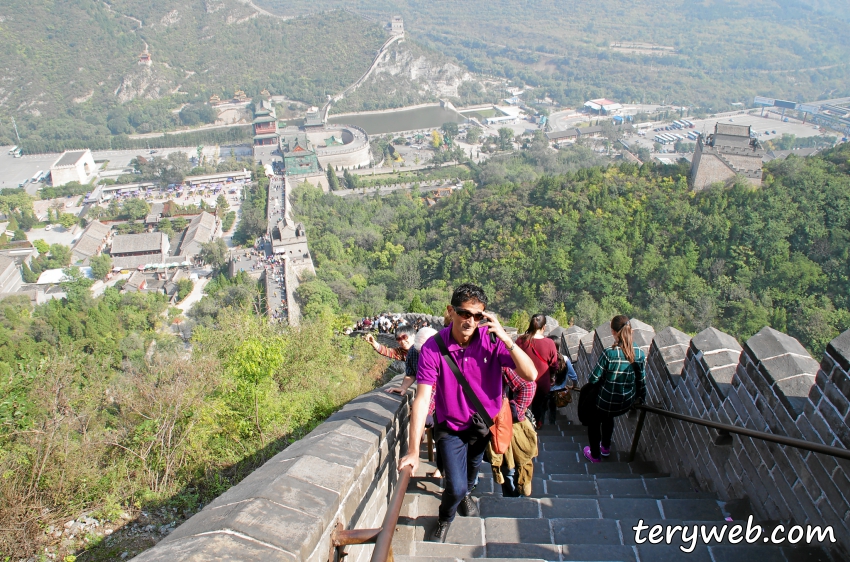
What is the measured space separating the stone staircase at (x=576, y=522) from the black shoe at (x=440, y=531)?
0.04 metres

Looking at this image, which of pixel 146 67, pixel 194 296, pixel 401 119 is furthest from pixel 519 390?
pixel 146 67

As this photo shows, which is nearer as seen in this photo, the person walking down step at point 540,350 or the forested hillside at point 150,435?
the forested hillside at point 150,435

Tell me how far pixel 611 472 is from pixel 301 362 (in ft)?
15.3

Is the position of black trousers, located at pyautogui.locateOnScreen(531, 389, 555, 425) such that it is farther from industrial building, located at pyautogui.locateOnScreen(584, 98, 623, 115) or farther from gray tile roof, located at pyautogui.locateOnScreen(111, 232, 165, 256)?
industrial building, located at pyautogui.locateOnScreen(584, 98, 623, 115)

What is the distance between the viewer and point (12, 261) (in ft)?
113

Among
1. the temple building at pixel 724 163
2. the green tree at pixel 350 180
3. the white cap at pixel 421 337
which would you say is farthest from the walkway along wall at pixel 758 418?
the green tree at pixel 350 180

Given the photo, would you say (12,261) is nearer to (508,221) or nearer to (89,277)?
(89,277)

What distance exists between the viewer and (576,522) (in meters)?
3.01

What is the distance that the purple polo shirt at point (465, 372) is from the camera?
2766 millimetres

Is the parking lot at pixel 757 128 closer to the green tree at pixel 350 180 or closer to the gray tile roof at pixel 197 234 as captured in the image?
the green tree at pixel 350 180

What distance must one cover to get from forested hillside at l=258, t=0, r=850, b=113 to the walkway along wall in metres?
91.4

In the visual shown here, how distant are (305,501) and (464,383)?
3.37 feet

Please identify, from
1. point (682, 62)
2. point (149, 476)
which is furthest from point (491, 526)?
point (682, 62)

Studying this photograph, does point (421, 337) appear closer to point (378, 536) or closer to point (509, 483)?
point (509, 483)
